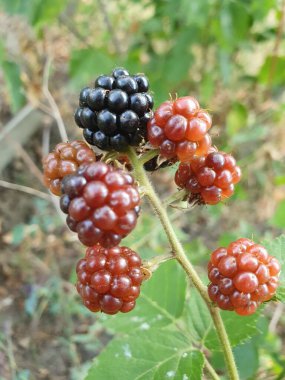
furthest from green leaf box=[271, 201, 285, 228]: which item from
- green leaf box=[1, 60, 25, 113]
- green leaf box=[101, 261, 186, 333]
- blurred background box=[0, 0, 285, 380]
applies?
green leaf box=[1, 60, 25, 113]

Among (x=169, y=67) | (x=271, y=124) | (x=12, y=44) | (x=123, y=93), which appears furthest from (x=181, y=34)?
(x=123, y=93)

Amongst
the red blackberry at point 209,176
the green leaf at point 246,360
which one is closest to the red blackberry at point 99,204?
the red blackberry at point 209,176

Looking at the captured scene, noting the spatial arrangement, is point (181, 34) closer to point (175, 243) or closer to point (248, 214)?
point (248, 214)

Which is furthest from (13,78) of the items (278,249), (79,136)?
(278,249)

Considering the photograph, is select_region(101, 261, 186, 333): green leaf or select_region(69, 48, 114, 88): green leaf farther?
select_region(69, 48, 114, 88): green leaf

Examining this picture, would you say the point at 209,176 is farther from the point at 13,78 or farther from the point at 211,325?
the point at 13,78

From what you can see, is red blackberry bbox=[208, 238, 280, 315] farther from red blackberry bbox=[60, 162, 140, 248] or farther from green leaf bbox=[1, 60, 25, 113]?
green leaf bbox=[1, 60, 25, 113]

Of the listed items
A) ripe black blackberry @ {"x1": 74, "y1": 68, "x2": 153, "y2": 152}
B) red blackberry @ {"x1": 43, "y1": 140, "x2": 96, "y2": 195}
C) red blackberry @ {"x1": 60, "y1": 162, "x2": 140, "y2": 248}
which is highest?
ripe black blackberry @ {"x1": 74, "y1": 68, "x2": 153, "y2": 152}
